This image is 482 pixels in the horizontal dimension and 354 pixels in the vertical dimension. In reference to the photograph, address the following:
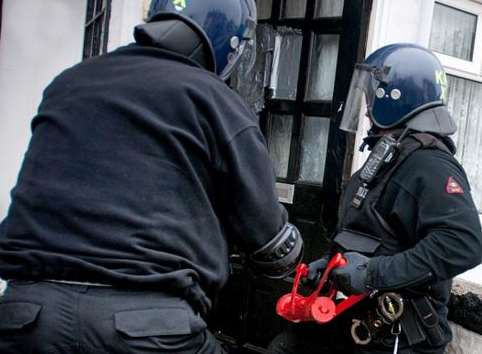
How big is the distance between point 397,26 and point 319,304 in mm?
2020

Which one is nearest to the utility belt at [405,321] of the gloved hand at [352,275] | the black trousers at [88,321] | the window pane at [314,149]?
the gloved hand at [352,275]

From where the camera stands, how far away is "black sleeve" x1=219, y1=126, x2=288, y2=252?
165 centimetres

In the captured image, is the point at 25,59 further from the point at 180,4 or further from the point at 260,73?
the point at 180,4

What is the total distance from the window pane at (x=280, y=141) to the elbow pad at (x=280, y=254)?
2563 mm

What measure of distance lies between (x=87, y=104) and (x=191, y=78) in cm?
27

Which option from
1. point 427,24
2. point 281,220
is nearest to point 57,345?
point 281,220

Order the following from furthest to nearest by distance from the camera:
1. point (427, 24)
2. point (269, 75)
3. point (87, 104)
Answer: point (269, 75) < point (427, 24) < point (87, 104)

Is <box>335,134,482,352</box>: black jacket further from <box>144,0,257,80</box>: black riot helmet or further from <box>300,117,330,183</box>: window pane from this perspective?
<box>300,117,330,183</box>: window pane

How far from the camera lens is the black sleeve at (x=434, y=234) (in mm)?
2203

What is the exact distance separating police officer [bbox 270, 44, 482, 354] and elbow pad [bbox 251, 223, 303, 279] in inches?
22.5

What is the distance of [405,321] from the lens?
7.61 feet

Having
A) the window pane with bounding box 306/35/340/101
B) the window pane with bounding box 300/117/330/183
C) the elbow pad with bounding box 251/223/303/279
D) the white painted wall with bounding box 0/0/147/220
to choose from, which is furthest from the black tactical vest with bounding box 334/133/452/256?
the white painted wall with bounding box 0/0/147/220

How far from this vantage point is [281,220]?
70.2 inches

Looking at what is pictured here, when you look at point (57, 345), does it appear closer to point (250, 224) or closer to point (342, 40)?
point (250, 224)
